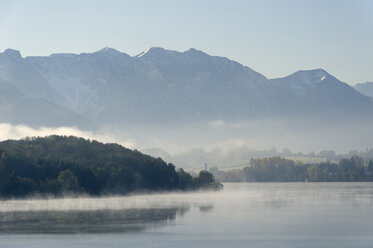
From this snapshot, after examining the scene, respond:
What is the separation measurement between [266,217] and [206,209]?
31964 millimetres

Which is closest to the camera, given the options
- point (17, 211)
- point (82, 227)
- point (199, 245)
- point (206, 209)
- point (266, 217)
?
point (199, 245)

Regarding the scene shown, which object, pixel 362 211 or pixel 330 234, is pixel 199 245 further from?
pixel 362 211

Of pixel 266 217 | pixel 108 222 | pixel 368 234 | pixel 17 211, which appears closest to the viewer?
pixel 368 234

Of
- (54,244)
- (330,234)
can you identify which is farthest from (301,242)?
(54,244)

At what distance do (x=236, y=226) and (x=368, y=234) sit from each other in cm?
2586

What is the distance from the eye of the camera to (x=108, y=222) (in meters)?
143

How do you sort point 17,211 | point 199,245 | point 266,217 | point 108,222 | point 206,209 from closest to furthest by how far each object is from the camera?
1. point 199,245
2. point 108,222
3. point 266,217
4. point 17,211
5. point 206,209

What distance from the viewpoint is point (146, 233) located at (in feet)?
401

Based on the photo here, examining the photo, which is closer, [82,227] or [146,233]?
[146,233]

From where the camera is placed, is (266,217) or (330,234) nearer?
(330,234)

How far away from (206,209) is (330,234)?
6971cm

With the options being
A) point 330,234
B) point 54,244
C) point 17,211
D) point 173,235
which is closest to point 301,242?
point 330,234

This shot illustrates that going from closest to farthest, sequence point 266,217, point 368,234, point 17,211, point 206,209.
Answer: point 368,234
point 266,217
point 17,211
point 206,209

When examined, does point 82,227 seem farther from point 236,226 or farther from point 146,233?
point 236,226
